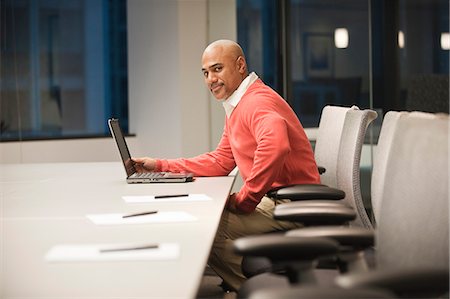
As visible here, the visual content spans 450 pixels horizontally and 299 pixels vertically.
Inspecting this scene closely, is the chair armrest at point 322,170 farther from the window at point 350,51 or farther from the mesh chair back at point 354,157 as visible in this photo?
the window at point 350,51

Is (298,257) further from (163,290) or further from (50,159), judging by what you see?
(50,159)

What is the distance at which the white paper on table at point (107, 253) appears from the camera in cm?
211

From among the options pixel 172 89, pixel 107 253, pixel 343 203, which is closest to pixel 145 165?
pixel 343 203

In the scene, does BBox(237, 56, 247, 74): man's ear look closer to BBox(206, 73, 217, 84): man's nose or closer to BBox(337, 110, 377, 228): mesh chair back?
BBox(206, 73, 217, 84): man's nose

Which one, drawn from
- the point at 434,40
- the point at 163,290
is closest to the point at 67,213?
the point at 163,290

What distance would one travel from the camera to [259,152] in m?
3.63

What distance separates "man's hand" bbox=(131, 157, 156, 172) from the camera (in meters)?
4.31

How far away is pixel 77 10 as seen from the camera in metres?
8.47

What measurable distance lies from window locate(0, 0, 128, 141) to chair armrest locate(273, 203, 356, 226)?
5285 millimetres

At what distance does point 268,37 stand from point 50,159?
7.69ft

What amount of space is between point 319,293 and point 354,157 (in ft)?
6.73

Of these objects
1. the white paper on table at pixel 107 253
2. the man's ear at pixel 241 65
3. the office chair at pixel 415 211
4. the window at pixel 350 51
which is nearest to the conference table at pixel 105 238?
the white paper on table at pixel 107 253

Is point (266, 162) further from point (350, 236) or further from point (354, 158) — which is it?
point (350, 236)

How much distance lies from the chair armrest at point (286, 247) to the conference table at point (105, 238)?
12 centimetres
